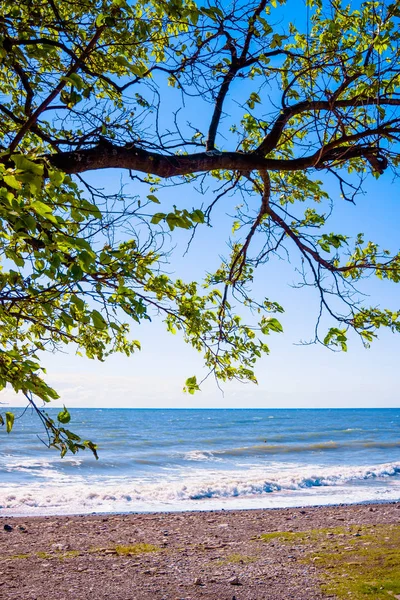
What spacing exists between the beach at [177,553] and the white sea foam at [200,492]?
2561 millimetres

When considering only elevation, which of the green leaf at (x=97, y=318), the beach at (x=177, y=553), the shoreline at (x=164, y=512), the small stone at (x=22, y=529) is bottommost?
the shoreline at (x=164, y=512)

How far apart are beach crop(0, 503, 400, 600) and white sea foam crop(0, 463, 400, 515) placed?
2.56m

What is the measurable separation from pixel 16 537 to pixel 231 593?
18.3ft

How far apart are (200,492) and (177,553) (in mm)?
9313

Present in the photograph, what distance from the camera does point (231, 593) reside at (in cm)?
633

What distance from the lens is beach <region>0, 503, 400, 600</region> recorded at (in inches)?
258

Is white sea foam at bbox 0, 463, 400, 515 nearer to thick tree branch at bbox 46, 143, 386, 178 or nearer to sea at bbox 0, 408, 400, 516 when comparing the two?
sea at bbox 0, 408, 400, 516

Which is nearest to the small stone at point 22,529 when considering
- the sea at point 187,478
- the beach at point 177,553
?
the beach at point 177,553

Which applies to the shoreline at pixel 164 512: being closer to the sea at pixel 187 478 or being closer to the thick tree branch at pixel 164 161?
the sea at pixel 187 478

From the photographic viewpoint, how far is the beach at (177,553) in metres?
6.56

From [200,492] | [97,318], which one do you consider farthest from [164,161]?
[200,492]

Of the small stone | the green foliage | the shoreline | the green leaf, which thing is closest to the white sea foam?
the shoreline

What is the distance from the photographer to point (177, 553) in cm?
863

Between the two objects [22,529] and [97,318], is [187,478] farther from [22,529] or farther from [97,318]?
[97,318]
